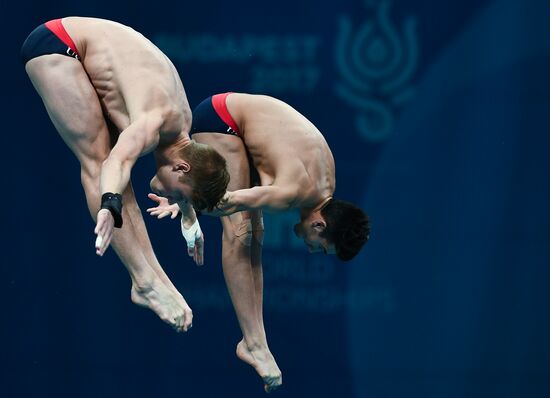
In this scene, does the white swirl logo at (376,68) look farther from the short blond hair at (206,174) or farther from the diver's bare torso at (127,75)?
the short blond hair at (206,174)

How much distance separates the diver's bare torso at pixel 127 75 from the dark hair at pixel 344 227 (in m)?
0.84

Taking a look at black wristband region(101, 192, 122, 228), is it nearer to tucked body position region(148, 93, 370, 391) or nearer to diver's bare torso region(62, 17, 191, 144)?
diver's bare torso region(62, 17, 191, 144)

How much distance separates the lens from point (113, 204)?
4434 mm

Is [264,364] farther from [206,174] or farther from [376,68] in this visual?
[376,68]

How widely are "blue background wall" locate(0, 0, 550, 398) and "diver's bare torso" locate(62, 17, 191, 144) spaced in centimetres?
177

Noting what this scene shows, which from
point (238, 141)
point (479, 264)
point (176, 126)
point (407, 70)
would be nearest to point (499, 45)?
point (407, 70)

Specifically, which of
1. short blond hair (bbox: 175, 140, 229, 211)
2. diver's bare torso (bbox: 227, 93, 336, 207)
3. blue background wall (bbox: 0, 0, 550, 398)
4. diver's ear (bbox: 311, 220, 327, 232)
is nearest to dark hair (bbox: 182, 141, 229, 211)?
short blond hair (bbox: 175, 140, 229, 211)

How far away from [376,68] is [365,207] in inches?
34.8

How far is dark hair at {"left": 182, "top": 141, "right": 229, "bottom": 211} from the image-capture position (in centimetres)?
488

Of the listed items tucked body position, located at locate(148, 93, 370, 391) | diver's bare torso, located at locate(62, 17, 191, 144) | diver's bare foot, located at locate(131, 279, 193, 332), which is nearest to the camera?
diver's bare torso, located at locate(62, 17, 191, 144)

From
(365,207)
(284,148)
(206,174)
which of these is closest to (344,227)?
(284,148)

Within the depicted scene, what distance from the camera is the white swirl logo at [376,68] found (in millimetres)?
7039

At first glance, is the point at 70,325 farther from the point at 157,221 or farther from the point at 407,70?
the point at 407,70

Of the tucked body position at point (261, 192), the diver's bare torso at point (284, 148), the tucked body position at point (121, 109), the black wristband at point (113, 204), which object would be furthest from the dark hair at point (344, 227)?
the black wristband at point (113, 204)
